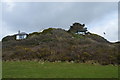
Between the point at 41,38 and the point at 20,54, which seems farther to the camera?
the point at 41,38

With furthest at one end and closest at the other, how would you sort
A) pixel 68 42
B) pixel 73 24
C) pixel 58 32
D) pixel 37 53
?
1. pixel 73 24
2. pixel 58 32
3. pixel 68 42
4. pixel 37 53

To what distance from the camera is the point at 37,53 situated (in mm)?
26594

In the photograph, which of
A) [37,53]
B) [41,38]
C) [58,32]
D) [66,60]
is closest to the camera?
[66,60]

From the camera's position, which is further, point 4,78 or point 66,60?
point 66,60

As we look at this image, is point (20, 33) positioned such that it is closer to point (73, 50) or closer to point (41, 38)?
point (41, 38)

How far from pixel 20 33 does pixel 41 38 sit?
73.1ft

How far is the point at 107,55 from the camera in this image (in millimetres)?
23984

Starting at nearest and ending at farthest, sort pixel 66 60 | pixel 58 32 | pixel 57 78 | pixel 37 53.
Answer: pixel 57 78 → pixel 66 60 → pixel 37 53 → pixel 58 32

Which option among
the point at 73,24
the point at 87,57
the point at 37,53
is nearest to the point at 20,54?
the point at 37,53

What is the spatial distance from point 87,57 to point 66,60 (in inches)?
92.9

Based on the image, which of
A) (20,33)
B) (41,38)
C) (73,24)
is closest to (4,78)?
(41,38)

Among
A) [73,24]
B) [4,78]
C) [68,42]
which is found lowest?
Answer: [4,78]

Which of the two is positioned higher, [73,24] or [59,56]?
[73,24]

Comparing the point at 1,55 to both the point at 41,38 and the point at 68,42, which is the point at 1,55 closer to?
the point at 68,42
